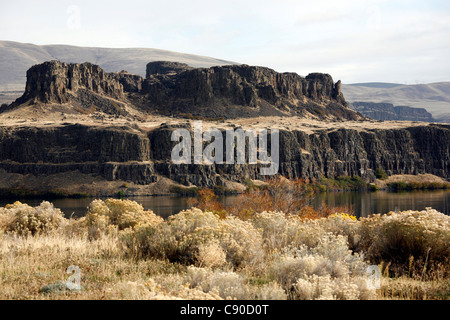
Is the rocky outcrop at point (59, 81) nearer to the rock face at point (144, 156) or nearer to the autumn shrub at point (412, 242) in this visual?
the rock face at point (144, 156)

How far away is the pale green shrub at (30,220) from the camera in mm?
16906

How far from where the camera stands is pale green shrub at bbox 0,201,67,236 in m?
16.9

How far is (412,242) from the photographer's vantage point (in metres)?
11.9

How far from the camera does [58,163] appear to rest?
14075cm

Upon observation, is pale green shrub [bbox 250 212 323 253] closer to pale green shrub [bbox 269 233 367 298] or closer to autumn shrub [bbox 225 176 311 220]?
pale green shrub [bbox 269 233 367 298]

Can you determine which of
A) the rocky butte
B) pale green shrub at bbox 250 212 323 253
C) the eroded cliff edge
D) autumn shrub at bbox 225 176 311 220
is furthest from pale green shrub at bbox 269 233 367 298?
the eroded cliff edge

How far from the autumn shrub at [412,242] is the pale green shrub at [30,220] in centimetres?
1099

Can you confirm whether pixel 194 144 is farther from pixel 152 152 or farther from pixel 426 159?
pixel 426 159

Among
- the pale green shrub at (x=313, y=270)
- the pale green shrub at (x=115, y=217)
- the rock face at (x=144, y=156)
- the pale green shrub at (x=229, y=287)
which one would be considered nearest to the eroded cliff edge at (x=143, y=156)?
the rock face at (x=144, y=156)

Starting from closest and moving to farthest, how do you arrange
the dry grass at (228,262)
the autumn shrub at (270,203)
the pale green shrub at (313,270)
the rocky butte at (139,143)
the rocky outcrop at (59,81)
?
1. the dry grass at (228,262)
2. the pale green shrub at (313,270)
3. the autumn shrub at (270,203)
4. the rocky butte at (139,143)
5. the rocky outcrop at (59,81)

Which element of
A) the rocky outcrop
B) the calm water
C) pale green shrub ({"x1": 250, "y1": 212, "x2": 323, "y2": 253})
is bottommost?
the calm water

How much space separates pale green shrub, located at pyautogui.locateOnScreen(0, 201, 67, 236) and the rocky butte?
4317 inches

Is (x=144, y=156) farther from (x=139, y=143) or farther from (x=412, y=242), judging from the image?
(x=412, y=242)

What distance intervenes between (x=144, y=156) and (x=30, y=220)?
12735cm
